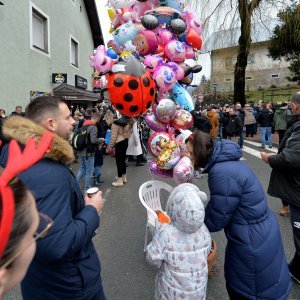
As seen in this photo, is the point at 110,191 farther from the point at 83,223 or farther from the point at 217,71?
the point at 217,71

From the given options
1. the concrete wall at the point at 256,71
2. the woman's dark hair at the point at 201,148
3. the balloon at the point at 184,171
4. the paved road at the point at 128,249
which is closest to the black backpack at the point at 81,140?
the paved road at the point at 128,249

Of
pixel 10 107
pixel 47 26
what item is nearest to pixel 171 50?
pixel 10 107

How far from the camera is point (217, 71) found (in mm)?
41656

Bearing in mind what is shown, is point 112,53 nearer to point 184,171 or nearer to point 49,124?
point 184,171

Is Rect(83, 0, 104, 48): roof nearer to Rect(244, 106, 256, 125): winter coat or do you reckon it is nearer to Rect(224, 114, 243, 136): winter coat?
Rect(244, 106, 256, 125): winter coat

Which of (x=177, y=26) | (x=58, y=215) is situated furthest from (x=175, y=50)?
(x=58, y=215)

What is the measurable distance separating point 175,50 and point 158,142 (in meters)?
1.16

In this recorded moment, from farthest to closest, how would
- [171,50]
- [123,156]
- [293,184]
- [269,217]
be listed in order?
[123,156] < [171,50] < [293,184] < [269,217]

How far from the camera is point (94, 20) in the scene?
22578mm

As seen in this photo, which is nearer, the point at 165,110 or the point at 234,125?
the point at 165,110

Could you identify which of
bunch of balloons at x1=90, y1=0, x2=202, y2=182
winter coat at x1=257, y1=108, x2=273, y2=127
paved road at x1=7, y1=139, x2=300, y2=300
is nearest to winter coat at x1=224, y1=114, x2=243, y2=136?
winter coat at x1=257, y1=108, x2=273, y2=127

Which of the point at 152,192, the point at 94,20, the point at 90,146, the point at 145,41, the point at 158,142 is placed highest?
the point at 94,20

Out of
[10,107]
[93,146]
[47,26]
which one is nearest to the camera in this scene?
[93,146]

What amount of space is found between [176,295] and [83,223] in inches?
40.2
